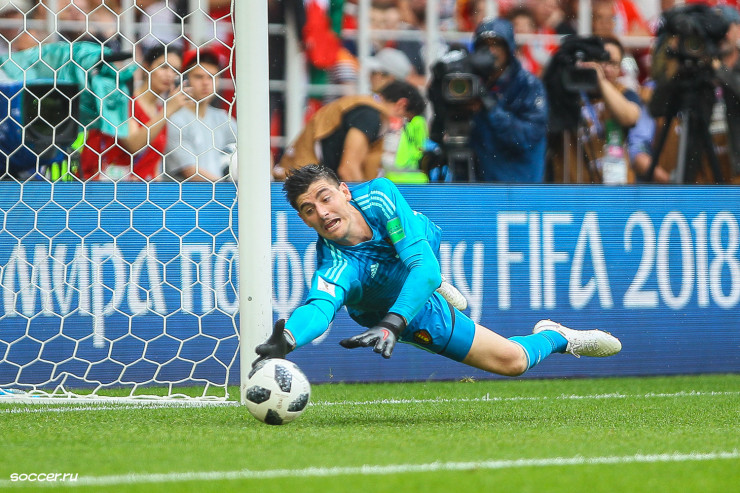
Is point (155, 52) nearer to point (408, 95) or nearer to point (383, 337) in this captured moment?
point (408, 95)

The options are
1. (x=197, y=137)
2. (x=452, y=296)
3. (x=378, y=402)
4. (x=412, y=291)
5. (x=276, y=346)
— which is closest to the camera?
(x=276, y=346)

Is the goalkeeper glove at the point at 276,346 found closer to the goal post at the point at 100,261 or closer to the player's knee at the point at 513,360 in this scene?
the player's knee at the point at 513,360

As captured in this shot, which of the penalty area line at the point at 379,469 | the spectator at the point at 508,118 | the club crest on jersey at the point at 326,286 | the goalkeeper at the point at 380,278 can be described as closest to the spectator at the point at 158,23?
the spectator at the point at 508,118

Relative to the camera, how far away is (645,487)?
3.17 meters

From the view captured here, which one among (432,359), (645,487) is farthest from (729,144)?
(645,487)

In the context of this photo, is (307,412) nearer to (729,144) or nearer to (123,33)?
(123,33)

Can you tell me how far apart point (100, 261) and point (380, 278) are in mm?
2220

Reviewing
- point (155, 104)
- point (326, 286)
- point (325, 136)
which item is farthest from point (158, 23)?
point (326, 286)

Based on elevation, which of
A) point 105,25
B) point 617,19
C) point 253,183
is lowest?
point 253,183

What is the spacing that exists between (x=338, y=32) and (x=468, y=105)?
1.11m

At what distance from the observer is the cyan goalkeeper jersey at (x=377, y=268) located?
15.9ft

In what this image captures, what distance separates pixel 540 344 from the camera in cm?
562

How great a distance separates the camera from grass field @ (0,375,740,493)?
325cm

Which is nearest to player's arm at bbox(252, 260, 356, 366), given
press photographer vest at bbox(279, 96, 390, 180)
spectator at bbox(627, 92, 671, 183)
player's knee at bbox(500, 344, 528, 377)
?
player's knee at bbox(500, 344, 528, 377)
